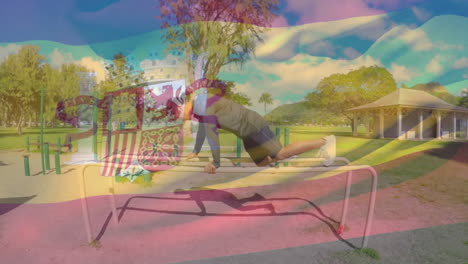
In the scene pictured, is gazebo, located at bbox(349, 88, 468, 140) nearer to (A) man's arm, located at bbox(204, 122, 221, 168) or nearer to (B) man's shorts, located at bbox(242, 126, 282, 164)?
(B) man's shorts, located at bbox(242, 126, 282, 164)

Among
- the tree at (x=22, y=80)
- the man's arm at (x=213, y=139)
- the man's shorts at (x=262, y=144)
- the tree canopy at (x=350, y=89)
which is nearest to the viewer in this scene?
the man's arm at (x=213, y=139)

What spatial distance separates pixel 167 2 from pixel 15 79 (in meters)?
12.7

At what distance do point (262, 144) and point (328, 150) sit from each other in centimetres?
70

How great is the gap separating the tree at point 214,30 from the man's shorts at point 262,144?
2184 mm

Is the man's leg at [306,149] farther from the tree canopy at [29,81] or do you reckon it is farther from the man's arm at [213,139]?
the tree canopy at [29,81]

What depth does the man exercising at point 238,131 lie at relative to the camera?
2.20 m

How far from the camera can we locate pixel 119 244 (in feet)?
9.44

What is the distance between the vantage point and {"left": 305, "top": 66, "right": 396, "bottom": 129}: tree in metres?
3.86

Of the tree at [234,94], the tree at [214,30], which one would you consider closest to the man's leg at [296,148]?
the tree at [234,94]

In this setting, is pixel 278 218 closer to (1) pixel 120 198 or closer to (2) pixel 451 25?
(1) pixel 120 198

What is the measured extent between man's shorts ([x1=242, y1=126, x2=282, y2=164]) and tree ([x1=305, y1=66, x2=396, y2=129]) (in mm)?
1488

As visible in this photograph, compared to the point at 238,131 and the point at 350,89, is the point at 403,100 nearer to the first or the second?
the point at 350,89

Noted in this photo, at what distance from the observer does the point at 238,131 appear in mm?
2365

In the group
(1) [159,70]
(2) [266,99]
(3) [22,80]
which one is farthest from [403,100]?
(3) [22,80]
